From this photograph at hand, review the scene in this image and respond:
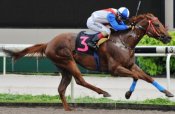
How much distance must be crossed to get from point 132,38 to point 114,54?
1.23ft

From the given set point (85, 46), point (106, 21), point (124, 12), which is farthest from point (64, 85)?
point (124, 12)

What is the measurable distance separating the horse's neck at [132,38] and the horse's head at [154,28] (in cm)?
9

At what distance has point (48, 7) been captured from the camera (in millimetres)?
15797

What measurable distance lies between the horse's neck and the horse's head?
0.30 feet

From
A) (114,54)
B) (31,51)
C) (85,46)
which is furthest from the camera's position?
(31,51)

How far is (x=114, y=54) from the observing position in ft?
30.5

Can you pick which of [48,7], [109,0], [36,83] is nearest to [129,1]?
[109,0]

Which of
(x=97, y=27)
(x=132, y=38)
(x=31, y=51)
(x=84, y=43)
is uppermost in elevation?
(x=97, y=27)

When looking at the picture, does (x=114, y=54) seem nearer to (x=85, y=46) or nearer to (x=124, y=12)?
(x=85, y=46)

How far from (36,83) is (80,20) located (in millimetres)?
2729

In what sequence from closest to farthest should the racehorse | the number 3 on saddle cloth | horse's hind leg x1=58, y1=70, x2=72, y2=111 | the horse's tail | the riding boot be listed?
the racehorse
the riding boot
the number 3 on saddle cloth
horse's hind leg x1=58, y1=70, x2=72, y2=111
the horse's tail

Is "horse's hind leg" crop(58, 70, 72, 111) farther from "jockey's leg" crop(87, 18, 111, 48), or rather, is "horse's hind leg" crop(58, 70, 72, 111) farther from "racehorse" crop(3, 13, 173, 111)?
"jockey's leg" crop(87, 18, 111, 48)

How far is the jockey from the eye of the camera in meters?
9.35

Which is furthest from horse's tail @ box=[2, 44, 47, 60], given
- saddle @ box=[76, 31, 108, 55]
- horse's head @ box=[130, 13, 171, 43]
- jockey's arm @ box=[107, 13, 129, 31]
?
horse's head @ box=[130, 13, 171, 43]
